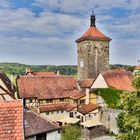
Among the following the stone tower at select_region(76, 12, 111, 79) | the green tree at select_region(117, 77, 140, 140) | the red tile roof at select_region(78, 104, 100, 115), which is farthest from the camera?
the stone tower at select_region(76, 12, 111, 79)

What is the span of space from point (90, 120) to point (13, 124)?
3191cm

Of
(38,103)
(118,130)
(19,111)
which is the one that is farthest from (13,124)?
(38,103)

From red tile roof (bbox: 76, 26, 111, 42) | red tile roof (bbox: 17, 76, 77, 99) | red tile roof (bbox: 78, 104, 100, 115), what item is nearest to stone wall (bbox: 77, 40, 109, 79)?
red tile roof (bbox: 76, 26, 111, 42)

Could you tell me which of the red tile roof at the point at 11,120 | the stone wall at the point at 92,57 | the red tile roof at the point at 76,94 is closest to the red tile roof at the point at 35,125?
the red tile roof at the point at 11,120

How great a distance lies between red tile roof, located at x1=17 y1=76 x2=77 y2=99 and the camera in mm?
45469

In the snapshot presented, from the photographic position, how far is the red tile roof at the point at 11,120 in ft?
24.6

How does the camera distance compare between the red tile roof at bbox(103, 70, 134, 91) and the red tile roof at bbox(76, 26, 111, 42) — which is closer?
the red tile roof at bbox(103, 70, 134, 91)

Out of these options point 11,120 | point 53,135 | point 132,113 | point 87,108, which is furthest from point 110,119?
point 11,120

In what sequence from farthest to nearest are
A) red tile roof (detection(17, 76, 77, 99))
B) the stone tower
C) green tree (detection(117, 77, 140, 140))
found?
the stone tower
red tile roof (detection(17, 76, 77, 99))
green tree (detection(117, 77, 140, 140))

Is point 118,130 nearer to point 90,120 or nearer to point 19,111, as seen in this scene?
point 90,120

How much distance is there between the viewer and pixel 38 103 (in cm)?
4481

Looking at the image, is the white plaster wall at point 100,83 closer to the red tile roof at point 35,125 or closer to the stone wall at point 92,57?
the stone wall at point 92,57

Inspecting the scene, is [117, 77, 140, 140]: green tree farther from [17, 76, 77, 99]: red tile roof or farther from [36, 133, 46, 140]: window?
[17, 76, 77, 99]: red tile roof

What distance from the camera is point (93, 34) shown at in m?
61.3
